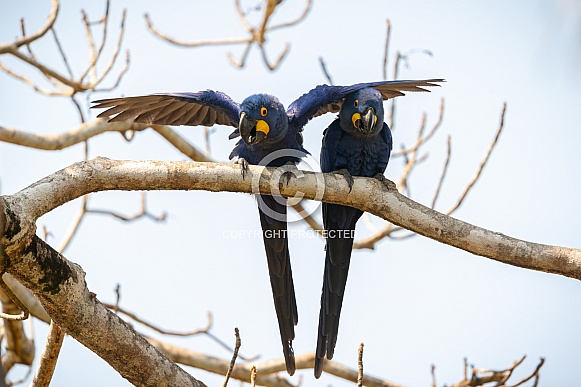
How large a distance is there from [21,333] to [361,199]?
296cm

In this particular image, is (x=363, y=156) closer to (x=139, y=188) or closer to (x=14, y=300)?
(x=139, y=188)

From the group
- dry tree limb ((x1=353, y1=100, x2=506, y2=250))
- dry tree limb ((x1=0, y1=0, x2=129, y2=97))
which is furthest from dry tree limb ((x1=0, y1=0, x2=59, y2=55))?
dry tree limb ((x1=353, y1=100, x2=506, y2=250))

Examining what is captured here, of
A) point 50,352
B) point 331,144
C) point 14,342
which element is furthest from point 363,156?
point 14,342

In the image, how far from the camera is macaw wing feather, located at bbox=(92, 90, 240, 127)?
4.18 meters

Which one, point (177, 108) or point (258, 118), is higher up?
point (177, 108)

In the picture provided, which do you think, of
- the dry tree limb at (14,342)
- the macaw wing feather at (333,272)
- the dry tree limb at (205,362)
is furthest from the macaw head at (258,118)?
the dry tree limb at (14,342)

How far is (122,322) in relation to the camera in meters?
2.86

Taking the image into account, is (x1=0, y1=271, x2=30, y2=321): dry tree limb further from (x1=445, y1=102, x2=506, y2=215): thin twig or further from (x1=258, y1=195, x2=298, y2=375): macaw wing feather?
(x1=445, y1=102, x2=506, y2=215): thin twig

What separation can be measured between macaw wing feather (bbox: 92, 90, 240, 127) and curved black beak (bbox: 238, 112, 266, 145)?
239 mm

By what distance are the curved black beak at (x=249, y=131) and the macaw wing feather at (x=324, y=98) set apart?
0.34 meters

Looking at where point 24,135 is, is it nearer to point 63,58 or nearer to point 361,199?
point 63,58

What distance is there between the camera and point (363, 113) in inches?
158

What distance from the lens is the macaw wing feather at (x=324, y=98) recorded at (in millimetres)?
4164

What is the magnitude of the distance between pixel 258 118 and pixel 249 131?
97 mm
